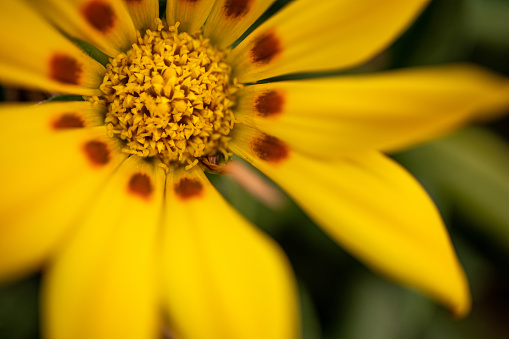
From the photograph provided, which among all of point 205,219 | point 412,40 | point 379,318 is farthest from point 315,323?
point 412,40

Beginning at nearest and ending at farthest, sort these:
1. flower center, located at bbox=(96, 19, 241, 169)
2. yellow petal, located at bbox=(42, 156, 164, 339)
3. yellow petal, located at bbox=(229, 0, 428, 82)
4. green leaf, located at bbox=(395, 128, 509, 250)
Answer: yellow petal, located at bbox=(42, 156, 164, 339)
yellow petal, located at bbox=(229, 0, 428, 82)
flower center, located at bbox=(96, 19, 241, 169)
green leaf, located at bbox=(395, 128, 509, 250)

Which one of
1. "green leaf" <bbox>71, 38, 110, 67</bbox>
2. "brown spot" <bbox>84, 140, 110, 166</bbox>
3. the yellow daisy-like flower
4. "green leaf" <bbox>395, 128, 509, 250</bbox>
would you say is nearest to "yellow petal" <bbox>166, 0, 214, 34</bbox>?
the yellow daisy-like flower

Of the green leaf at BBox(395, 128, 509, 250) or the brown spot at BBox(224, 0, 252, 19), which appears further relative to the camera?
the green leaf at BBox(395, 128, 509, 250)

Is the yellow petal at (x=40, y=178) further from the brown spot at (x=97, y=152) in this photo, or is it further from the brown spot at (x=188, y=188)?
the brown spot at (x=188, y=188)

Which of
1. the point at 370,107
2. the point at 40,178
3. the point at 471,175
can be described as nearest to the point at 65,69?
the point at 40,178

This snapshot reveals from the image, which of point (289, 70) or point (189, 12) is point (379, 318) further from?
point (189, 12)

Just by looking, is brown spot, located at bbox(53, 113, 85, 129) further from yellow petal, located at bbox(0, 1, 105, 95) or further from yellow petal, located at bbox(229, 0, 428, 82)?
yellow petal, located at bbox(229, 0, 428, 82)

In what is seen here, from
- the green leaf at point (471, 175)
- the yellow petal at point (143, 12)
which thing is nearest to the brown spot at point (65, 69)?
the yellow petal at point (143, 12)
